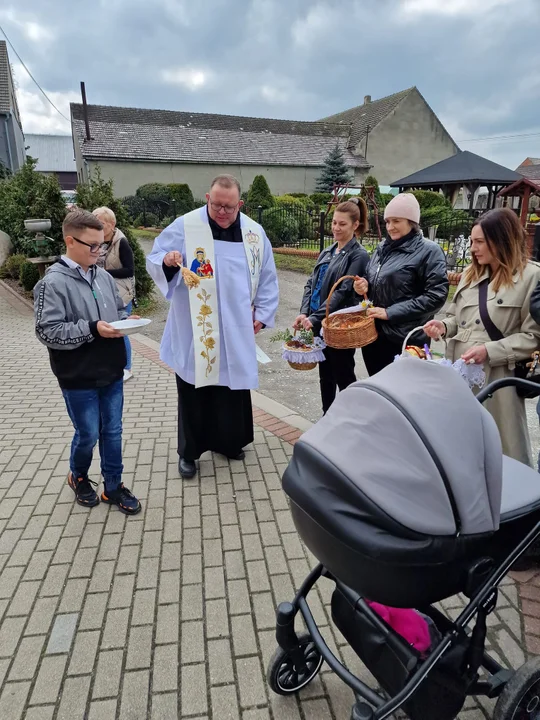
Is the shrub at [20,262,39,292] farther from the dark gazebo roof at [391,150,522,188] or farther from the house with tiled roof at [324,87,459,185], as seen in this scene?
the house with tiled roof at [324,87,459,185]

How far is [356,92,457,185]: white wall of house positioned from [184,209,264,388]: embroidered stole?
3362cm

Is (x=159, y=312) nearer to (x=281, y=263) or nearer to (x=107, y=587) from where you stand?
(x=281, y=263)

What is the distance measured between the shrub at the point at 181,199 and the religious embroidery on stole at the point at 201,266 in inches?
851

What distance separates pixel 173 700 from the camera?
197 centimetres

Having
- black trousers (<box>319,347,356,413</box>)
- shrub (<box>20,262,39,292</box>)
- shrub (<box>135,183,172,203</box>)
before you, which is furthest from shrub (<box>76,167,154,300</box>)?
A: shrub (<box>135,183,172,203</box>)

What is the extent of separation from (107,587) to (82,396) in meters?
1.05

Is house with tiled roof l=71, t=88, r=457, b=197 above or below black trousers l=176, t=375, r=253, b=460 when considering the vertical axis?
above

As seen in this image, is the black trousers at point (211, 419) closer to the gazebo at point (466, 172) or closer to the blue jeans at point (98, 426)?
the blue jeans at point (98, 426)

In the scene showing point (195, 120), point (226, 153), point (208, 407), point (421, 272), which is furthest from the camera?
point (195, 120)

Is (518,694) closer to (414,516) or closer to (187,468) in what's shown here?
(414,516)

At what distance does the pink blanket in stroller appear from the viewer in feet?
5.38

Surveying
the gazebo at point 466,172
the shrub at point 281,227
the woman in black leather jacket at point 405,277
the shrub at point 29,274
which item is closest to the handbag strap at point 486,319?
the woman in black leather jacket at point 405,277

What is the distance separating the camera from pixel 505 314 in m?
2.61

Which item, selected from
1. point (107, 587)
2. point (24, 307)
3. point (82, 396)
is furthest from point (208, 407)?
point (24, 307)
